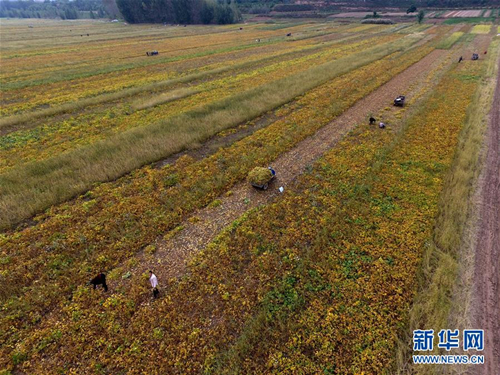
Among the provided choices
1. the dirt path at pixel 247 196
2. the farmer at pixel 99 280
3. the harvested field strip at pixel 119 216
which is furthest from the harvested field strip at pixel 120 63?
→ the farmer at pixel 99 280

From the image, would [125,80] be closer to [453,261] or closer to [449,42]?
[453,261]

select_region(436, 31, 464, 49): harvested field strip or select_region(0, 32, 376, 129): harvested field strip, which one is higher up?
select_region(0, 32, 376, 129): harvested field strip

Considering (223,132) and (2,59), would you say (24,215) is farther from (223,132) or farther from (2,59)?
(2,59)

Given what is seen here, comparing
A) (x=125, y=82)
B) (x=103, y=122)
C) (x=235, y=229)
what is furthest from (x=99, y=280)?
(x=125, y=82)

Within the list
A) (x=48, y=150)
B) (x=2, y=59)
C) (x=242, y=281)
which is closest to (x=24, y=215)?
(x=48, y=150)

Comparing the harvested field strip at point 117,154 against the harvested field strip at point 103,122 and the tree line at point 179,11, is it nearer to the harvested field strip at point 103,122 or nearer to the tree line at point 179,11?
the harvested field strip at point 103,122

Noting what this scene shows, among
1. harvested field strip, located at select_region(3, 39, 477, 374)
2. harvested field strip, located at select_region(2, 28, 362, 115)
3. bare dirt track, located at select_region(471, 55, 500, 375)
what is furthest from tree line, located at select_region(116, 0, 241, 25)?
harvested field strip, located at select_region(3, 39, 477, 374)

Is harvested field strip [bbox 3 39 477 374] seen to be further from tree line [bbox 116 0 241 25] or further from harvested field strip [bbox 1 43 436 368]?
tree line [bbox 116 0 241 25]
